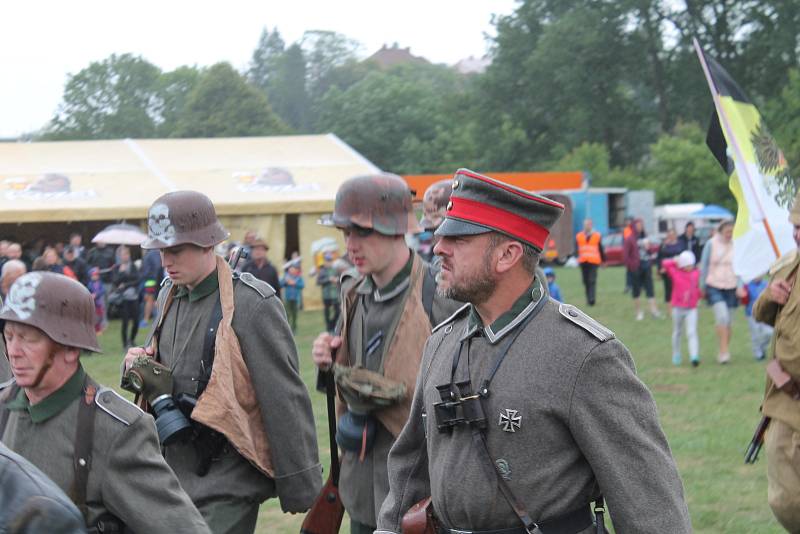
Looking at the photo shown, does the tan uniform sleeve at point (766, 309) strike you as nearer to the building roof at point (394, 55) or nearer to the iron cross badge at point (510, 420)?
the iron cross badge at point (510, 420)

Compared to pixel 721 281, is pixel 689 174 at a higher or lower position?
higher

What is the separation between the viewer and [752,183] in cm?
787

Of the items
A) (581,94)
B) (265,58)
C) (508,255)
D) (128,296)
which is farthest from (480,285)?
(265,58)

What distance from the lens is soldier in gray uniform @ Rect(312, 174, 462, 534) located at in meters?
4.91

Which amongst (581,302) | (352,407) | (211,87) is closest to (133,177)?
(581,302)

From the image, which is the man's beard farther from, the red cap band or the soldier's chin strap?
the soldier's chin strap

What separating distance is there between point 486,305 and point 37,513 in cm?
206

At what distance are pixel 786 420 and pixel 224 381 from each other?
2.99 metres

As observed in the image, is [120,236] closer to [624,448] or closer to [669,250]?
[669,250]

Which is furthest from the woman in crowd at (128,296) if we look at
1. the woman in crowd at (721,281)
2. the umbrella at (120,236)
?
the woman in crowd at (721,281)

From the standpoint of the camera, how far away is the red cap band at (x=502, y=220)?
370 centimetres

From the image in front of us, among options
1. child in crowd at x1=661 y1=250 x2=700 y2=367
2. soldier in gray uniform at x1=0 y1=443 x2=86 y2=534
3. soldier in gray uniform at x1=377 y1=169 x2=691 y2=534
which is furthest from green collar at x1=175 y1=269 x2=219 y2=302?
child in crowd at x1=661 y1=250 x2=700 y2=367

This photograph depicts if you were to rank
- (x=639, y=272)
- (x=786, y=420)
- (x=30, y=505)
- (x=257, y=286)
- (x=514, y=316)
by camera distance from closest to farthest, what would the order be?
(x=30, y=505)
(x=514, y=316)
(x=257, y=286)
(x=786, y=420)
(x=639, y=272)

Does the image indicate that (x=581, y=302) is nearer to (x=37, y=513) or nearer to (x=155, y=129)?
(x=37, y=513)
